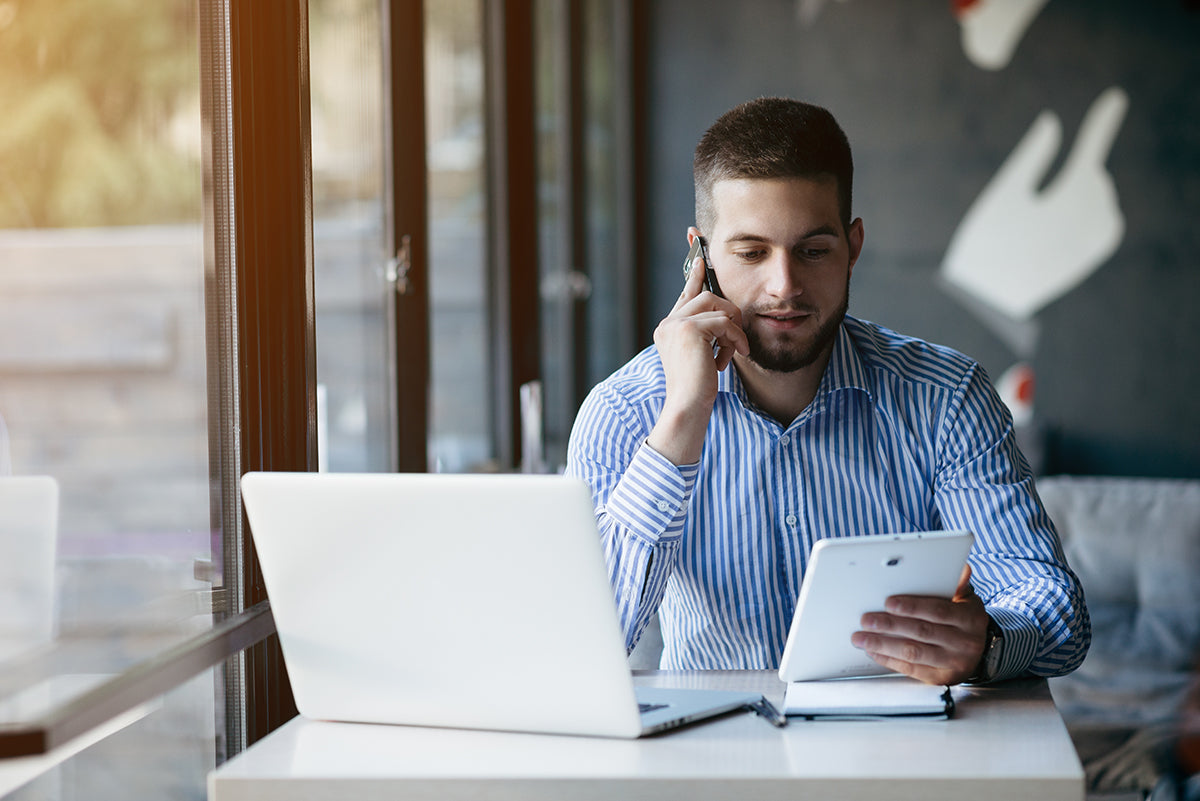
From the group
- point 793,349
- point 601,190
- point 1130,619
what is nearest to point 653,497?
point 793,349

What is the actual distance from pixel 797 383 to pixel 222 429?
2.64 ft

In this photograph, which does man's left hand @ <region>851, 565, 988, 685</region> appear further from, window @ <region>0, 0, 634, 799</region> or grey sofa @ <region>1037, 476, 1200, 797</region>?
grey sofa @ <region>1037, 476, 1200, 797</region>

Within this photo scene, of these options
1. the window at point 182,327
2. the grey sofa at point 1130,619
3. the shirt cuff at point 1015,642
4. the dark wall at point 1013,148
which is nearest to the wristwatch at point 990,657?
the shirt cuff at point 1015,642

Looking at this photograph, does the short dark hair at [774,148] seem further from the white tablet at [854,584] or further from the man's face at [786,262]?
the white tablet at [854,584]

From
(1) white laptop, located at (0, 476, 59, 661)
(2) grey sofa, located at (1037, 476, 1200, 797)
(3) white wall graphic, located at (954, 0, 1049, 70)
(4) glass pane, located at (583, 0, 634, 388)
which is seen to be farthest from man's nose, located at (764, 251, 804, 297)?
(3) white wall graphic, located at (954, 0, 1049, 70)

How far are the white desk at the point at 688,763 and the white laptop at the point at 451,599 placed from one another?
0.13ft

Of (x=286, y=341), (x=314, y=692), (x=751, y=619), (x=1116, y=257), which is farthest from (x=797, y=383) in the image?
(x=1116, y=257)

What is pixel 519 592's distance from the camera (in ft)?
3.83

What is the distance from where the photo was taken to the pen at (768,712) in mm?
1254

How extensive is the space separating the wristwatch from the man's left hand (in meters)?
0.04

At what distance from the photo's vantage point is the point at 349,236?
2.11m

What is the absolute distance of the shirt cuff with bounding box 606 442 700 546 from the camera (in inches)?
61.5

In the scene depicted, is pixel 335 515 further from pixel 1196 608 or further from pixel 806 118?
pixel 1196 608

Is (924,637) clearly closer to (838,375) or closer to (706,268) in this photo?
(838,375)
